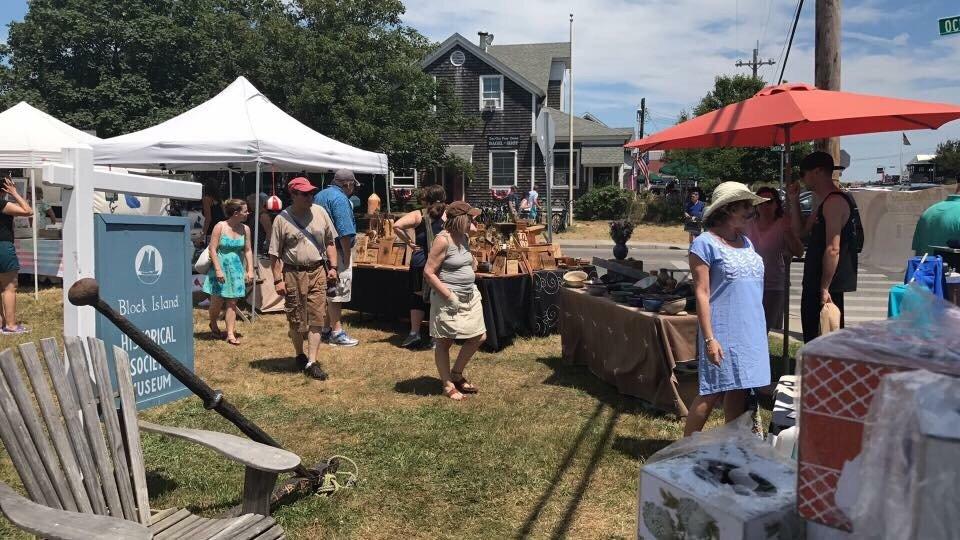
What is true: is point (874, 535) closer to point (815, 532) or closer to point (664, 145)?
point (815, 532)

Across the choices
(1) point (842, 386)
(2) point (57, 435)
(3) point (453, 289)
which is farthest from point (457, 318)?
(1) point (842, 386)

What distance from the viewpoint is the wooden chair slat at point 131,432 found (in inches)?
107

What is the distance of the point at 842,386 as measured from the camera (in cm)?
117

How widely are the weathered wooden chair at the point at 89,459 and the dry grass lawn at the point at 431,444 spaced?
735mm

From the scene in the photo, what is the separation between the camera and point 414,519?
3496 millimetres

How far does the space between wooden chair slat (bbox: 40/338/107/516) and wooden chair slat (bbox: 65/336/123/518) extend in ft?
0.07

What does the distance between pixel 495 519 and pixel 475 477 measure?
489 mm

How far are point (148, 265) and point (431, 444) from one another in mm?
2026

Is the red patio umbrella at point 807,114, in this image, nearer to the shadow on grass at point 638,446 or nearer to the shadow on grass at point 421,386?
the shadow on grass at point 638,446

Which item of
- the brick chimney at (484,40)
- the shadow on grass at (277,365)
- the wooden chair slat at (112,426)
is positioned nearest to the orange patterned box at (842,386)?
the wooden chair slat at (112,426)

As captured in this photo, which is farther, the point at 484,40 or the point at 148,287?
the point at 484,40

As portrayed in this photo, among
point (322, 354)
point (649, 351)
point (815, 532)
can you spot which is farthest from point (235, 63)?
point (815, 532)

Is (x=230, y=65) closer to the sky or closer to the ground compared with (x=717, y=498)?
closer to the sky

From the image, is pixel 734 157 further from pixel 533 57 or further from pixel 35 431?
pixel 35 431
